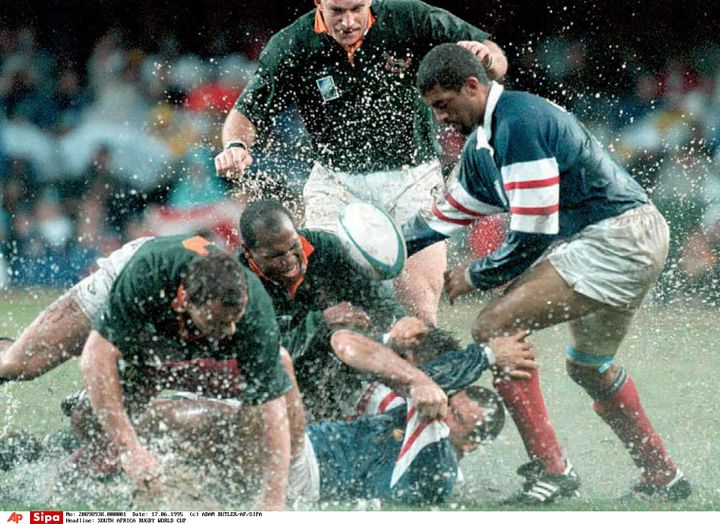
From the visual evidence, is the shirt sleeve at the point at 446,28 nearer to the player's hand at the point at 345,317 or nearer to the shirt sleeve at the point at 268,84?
the shirt sleeve at the point at 268,84

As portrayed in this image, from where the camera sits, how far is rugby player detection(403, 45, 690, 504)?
10.8 feet

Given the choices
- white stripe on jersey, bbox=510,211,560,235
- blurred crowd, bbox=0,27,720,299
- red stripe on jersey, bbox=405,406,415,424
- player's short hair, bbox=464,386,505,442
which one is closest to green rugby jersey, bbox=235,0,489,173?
blurred crowd, bbox=0,27,720,299

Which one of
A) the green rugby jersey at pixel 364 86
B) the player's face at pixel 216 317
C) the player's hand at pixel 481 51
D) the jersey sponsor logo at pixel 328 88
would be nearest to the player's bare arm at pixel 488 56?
the player's hand at pixel 481 51

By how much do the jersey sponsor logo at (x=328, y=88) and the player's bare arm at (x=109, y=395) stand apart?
1713 millimetres

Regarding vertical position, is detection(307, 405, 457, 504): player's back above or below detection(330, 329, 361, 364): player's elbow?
below

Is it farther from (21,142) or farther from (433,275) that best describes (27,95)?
(433,275)

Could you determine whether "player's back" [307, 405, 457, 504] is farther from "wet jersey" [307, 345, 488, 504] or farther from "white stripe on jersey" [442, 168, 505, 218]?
"white stripe on jersey" [442, 168, 505, 218]

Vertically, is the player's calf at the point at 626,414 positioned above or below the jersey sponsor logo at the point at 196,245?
below

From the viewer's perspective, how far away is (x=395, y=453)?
3.24 meters

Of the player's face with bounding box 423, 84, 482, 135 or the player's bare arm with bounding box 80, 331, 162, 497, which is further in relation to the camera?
the player's face with bounding box 423, 84, 482, 135

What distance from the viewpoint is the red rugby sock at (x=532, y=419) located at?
3.49m

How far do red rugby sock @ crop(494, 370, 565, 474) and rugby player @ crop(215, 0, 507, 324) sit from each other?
2.39 feet

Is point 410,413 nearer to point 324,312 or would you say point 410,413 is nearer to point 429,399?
point 429,399

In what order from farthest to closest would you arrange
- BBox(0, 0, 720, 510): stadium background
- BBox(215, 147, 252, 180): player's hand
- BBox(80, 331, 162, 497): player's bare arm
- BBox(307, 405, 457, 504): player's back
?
1. BBox(0, 0, 720, 510): stadium background
2. BBox(215, 147, 252, 180): player's hand
3. BBox(307, 405, 457, 504): player's back
4. BBox(80, 331, 162, 497): player's bare arm
